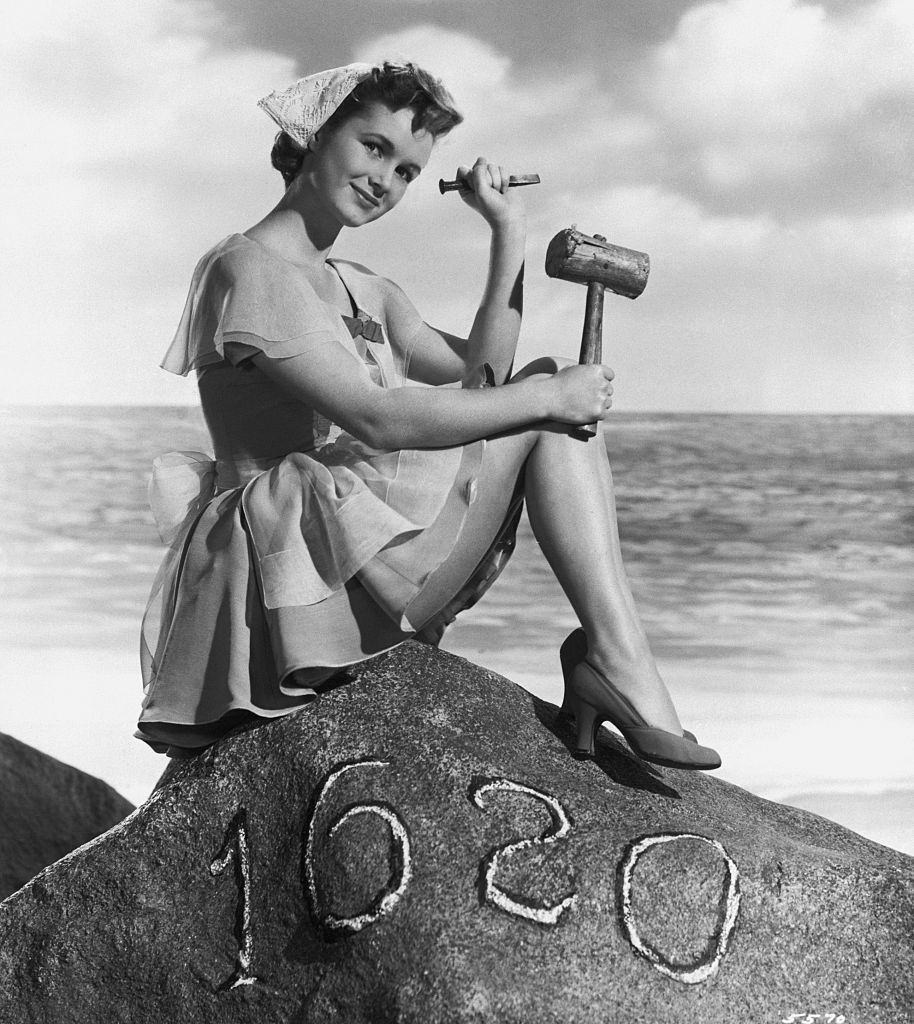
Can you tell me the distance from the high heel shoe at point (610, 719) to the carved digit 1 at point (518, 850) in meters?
0.15

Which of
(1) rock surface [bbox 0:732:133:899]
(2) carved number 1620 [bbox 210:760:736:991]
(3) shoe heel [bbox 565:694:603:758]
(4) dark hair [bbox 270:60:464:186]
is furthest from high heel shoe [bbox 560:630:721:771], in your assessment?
(1) rock surface [bbox 0:732:133:899]

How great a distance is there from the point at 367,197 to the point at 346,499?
53cm

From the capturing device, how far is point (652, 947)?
2.04m

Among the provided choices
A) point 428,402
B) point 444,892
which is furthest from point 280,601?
point 444,892

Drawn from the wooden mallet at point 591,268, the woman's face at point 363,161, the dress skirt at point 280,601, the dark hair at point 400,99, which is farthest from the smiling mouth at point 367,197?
the dress skirt at point 280,601

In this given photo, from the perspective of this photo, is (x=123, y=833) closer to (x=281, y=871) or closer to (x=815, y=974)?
(x=281, y=871)

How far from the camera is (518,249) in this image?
2.55m

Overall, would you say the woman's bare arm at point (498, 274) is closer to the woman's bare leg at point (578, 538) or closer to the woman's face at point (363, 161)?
the woman's face at point (363, 161)

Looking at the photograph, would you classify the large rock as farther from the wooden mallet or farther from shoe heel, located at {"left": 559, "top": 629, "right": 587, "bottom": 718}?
the wooden mallet

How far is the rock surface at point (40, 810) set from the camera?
319 cm

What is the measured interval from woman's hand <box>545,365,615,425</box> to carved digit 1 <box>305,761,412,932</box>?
1.89 feet

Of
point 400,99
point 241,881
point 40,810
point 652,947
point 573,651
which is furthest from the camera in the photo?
point 40,810

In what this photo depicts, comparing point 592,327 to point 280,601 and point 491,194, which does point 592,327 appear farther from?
point 280,601

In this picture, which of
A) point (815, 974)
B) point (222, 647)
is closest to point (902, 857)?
point (815, 974)
